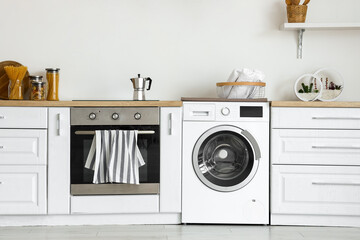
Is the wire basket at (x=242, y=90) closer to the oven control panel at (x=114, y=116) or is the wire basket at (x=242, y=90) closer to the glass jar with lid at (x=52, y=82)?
the oven control panel at (x=114, y=116)

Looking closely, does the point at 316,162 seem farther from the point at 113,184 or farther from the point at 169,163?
the point at 113,184

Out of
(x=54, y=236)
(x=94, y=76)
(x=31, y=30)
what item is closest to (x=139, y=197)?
(x=54, y=236)

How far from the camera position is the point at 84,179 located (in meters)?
3.39

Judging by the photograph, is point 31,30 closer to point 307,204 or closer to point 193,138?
point 193,138

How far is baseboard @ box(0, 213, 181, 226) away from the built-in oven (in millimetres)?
175

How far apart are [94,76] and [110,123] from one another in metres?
0.74

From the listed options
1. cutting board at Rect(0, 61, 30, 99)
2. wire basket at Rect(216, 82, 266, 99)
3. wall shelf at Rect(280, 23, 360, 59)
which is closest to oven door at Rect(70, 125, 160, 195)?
wire basket at Rect(216, 82, 266, 99)

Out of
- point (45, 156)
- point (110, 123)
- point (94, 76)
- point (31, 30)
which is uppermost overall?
point (31, 30)

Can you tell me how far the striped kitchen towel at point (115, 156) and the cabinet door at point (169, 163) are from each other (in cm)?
19

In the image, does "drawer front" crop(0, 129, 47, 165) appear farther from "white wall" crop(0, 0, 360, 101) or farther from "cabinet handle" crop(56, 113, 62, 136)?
"white wall" crop(0, 0, 360, 101)

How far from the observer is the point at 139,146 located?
342cm

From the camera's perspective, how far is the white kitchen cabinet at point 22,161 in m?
3.35

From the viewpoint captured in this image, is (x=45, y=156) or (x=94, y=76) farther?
(x=94, y=76)

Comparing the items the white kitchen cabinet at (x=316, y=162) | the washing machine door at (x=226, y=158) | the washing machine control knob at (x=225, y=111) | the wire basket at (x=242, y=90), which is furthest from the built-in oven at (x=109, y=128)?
the white kitchen cabinet at (x=316, y=162)
